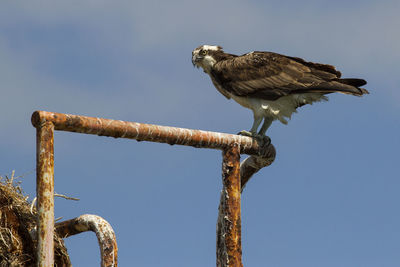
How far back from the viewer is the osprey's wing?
8.22 meters

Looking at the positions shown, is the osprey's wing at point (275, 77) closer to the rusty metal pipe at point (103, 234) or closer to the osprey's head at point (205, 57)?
the osprey's head at point (205, 57)

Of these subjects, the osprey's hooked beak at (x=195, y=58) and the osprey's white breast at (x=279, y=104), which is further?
the osprey's hooked beak at (x=195, y=58)

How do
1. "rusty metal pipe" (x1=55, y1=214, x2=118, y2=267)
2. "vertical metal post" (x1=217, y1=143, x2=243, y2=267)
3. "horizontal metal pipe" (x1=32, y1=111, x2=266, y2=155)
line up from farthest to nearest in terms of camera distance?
"vertical metal post" (x1=217, y1=143, x2=243, y2=267)
"rusty metal pipe" (x1=55, y1=214, x2=118, y2=267)
"horizontal metal pipe" (x1=32, y1=111, x2=266, y2=155)

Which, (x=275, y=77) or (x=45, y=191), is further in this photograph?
(x=275, y=77)

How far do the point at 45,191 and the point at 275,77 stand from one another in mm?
5064

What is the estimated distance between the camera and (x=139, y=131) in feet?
14.7

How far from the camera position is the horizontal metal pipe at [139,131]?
413 centimetres

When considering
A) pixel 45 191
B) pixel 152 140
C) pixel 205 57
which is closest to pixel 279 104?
pixel 205 57

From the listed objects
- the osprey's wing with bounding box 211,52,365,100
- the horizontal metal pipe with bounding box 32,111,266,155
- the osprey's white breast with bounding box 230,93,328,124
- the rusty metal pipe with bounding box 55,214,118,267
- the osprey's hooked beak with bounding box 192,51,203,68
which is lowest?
the rusty metal pipe with bounding box 55,214,118,267

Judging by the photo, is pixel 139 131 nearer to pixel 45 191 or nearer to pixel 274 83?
pixel 45 191

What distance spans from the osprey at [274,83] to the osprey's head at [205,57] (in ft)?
0.21

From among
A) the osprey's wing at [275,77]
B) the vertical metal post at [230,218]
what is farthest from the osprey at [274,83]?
the vertical metal post at [230,218]

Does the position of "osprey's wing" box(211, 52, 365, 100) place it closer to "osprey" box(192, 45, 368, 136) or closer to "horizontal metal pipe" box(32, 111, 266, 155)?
"osprey" box(192, 45, 368, 136)

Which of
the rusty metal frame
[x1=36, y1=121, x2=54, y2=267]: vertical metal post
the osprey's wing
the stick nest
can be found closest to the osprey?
the osprey's wing
